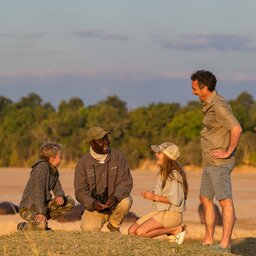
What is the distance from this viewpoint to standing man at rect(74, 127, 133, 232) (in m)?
9.98

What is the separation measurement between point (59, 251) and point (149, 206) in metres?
11.2

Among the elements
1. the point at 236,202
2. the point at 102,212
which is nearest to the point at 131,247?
the point at 102,212

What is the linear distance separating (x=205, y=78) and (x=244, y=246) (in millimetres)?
2723

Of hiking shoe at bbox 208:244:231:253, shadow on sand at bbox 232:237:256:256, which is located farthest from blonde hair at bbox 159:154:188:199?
shadow on sand at bbox 232:237:256:256

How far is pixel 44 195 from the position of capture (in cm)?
991

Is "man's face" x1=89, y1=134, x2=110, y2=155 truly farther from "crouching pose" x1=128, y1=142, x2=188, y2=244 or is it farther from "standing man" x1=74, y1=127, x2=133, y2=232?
"crouching pose" x1=128, y1=142, x2=188, y2=244

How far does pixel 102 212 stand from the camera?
33.0 feet

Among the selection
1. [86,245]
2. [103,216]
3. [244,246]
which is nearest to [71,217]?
[244,246]

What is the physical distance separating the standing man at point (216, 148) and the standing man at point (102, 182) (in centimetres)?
94

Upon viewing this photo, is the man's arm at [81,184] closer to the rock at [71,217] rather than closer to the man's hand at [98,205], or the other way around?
the man's hand at [98,205]

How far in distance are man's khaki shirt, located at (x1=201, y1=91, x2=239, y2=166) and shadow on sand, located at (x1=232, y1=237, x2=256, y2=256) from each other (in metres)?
1.64

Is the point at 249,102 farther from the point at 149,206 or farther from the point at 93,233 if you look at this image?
the point at 93,233

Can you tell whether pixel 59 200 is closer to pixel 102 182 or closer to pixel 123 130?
pixel 102 182

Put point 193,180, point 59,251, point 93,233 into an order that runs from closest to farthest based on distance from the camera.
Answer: point 59,251 < point 93,233 < point 193,180
